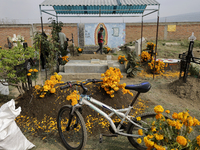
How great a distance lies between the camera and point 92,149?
2365mm

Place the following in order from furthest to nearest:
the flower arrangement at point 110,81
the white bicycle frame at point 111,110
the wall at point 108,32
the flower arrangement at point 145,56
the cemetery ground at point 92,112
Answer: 1. the wall at point 108,32
2. the flower arrangement at point 145,56
3. the flower arrangement at point 110,81
4. the cemetery ground at point 92,112
5. the white bicycle frame at point 111,110

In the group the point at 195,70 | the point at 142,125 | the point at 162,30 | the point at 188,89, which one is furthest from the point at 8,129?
the point at 162,30

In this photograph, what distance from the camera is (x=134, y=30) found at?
51.6 ft

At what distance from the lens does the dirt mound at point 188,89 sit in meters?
4.36

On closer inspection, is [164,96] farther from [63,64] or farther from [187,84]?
[63,64]

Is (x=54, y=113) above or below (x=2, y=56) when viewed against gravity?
below

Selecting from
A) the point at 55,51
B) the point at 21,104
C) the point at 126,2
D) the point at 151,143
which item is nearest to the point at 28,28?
the point at 55,51

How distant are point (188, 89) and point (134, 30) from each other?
12327 mm

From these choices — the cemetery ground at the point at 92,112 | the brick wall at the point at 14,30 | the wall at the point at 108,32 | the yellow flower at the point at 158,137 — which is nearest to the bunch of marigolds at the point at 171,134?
the yellow flower at the point at 158,137

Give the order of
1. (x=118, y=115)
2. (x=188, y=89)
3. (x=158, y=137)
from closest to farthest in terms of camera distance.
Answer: (x=158, y=137) → (x=118, y=115) → (x=188, y=89)

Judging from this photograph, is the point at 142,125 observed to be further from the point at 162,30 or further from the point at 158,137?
the point at 162,30

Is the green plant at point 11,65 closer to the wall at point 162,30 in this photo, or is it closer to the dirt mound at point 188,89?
the dirt mound at point 188,89

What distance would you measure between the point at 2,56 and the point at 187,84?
17.5 ft

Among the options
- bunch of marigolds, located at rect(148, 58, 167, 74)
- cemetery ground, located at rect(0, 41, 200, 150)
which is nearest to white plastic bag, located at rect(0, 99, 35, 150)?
cemetery ground, located at rect(0, 41, 200, 150)
